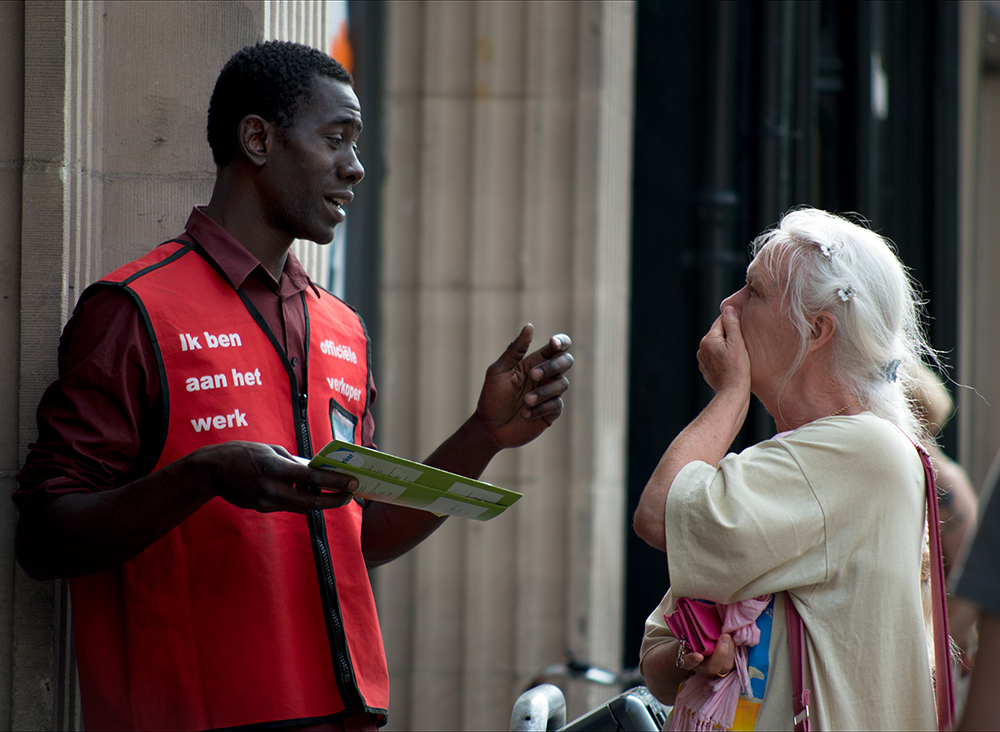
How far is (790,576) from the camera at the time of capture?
6.52 ft

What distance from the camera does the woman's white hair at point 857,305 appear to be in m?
2.18

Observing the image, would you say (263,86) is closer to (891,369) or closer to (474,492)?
(474,492)

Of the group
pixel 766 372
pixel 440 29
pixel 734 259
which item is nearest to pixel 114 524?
pixel 766 372

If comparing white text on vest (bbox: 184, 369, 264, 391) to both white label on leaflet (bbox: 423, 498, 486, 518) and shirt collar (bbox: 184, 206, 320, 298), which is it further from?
white label on leaflet (bbox: 423, 498, 486, 518)

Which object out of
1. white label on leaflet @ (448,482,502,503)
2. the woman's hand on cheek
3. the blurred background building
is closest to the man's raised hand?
the woman's hand on cheek

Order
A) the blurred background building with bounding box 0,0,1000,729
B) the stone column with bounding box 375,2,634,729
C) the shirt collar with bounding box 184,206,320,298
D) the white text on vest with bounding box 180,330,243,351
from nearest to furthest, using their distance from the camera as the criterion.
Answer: the white text on vest with bounding box 180,330,243,351
the shirt collar with bounding box 184,206,320,298
the blurred background building with bounding box 0,0,1000,729
the stone column with bounding box 375,2,634,729

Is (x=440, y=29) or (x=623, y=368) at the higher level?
(x=440, y=29)

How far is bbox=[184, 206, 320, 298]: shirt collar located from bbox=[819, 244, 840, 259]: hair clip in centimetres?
116

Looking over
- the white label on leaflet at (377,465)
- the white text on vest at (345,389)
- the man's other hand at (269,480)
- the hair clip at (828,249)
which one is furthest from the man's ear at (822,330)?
the white text on vest at (345,389)

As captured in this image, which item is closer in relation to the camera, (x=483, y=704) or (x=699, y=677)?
(x=699, y=677)

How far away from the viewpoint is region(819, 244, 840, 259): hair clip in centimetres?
220

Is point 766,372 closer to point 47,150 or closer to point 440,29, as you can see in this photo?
point 47,150

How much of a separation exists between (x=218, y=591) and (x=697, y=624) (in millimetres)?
951

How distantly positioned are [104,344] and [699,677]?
4.31 feet
